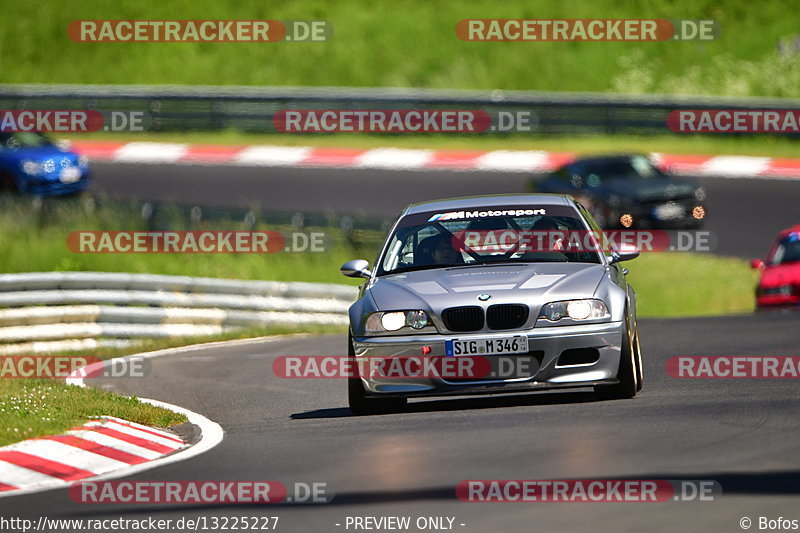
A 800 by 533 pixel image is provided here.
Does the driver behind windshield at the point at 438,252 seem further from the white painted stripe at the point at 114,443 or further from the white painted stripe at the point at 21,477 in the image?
the white painted stripe at the point at 21,477

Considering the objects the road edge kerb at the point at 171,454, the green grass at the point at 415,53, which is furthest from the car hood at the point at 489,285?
the green grass at the point at 415,53

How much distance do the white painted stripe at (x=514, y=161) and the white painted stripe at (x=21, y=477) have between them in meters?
21.1

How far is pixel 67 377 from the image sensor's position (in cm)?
1452

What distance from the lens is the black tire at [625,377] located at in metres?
9.95

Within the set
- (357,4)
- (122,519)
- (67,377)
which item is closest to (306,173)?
(357,4)

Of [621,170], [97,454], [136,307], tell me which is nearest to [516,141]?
[621,170]

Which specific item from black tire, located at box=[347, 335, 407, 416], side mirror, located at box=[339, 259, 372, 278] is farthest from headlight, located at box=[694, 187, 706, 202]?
black tire, located at box=[347, 335, 407, 416]

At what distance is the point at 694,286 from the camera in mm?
24375

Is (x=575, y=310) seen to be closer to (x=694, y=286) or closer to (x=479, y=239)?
(x=479, y=239)

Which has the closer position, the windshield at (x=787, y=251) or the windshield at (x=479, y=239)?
the windshield at (x=479, y=239)

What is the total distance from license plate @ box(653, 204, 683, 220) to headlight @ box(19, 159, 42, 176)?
10402 mm

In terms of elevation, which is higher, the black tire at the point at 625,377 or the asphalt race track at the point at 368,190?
the asphalt race track at the point at 368,190

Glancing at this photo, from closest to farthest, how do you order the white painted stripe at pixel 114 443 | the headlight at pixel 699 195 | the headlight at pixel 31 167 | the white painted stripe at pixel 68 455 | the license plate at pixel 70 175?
1. the white painted stripe at pixel 68 455
2. the white painted stripe at pixel 114 443
3. the headlight at pixel 699 195
4. the headlight at pixel 31 167
5. the license plate at pixel 70 175

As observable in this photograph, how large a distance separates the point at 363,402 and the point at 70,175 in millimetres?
17450
